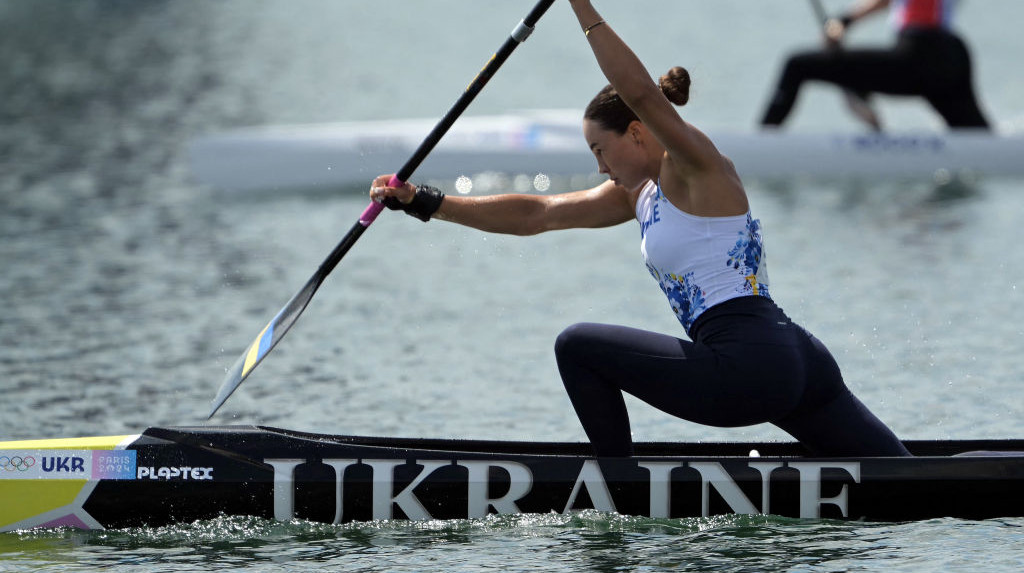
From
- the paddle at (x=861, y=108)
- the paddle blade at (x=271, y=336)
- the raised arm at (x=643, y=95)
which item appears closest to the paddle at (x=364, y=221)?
the paddle blade at (x=271, y=336)

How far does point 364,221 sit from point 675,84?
1572 mm

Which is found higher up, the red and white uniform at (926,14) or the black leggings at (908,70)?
the red and white uniform at (926,14)

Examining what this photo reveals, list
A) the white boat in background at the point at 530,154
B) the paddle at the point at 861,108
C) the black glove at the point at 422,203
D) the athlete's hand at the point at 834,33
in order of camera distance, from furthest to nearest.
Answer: the white boat in background at the point at 530,154 < the paddle at the point at 861,108 < the athlete's hand at the point at 834,33 < the black glove at the point at 422,203

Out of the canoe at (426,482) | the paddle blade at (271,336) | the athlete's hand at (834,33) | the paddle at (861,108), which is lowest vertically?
the canoe at (426,482)

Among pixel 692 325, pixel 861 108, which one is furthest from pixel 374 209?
pixel 861 108

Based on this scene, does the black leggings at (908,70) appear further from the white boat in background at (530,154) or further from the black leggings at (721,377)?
the black leggings at (721,377)

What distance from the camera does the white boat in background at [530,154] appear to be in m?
14.8

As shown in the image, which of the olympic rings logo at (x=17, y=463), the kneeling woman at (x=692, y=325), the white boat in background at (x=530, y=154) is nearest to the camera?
the kneeling woman at (x=692, y=325)

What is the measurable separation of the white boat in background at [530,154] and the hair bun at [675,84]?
29.9 feet

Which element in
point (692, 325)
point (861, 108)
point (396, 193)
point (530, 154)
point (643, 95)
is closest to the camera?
point (643, 95)

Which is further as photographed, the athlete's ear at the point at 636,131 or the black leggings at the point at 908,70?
the black leggings at the point at 908,70

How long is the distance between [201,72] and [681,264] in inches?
863

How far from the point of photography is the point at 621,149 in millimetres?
5582

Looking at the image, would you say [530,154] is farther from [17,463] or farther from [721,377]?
[721,377]
